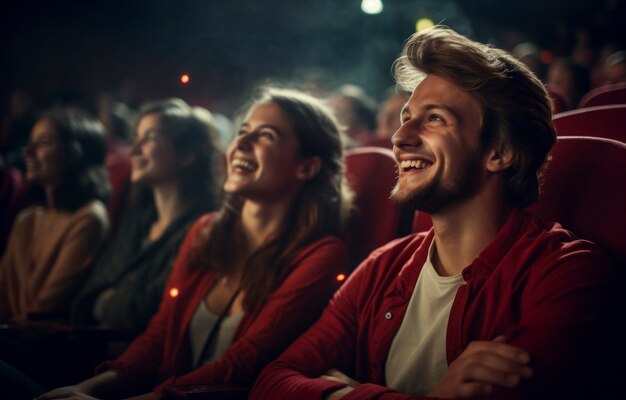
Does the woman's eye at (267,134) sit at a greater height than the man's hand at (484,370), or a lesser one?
greater

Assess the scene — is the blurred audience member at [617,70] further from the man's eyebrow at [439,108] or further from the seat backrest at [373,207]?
the man's eyebrow at [439,108]

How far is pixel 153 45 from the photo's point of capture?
7.24 metres

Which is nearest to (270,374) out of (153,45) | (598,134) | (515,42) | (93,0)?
(598,134)

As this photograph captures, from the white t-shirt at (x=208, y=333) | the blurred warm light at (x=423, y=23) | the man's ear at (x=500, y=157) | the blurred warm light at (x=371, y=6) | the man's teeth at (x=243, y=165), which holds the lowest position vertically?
the white t-shirt at (x=208, y=333)

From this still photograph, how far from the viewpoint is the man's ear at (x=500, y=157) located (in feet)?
4.08

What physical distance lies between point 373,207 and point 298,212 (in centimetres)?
22

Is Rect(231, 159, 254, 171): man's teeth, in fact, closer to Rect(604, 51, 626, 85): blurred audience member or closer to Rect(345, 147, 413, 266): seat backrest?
Rect(345, 147, 413, 266): seat backrest

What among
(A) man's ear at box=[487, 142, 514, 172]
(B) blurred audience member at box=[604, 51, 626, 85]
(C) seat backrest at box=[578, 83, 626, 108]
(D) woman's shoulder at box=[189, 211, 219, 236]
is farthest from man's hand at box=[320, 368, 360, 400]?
(B) blurred audience member at box=[604, 51, 626, 85]

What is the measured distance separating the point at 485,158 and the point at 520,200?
0.11 metres

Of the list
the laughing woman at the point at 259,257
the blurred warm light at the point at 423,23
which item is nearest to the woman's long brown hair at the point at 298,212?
the laughing woman at the point at 259,257

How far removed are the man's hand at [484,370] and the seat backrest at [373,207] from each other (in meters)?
0.73

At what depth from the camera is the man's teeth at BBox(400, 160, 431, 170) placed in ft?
4.19

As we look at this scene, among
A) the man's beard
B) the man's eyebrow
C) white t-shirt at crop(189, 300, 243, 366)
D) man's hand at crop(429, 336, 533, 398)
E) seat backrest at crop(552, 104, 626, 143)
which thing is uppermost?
the man's eyebrow

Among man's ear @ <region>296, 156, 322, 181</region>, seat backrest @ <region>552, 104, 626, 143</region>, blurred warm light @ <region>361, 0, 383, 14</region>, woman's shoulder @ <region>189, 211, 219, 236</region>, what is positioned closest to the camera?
seat backrest @ <region>552, 104, 626, 143</region>
